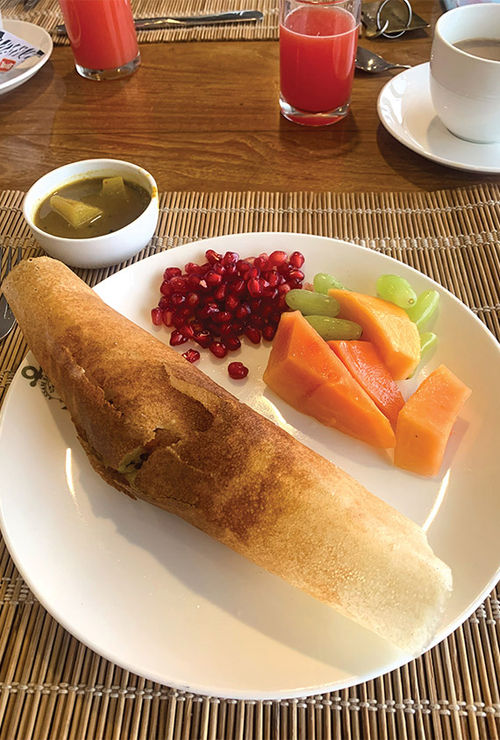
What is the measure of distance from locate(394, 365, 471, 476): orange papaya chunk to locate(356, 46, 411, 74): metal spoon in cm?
162

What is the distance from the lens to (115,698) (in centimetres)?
100

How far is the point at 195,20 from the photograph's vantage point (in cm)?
259

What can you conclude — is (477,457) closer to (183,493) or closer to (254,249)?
(183,493)

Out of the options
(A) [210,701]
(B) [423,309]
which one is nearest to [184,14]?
(B) [423,309]

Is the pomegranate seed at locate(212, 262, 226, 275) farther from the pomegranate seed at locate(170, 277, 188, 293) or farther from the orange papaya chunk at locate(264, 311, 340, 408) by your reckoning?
the orange papaya chunk at locate(264, 311, 340, 408)

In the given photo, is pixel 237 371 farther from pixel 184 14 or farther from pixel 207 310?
pixel 184 14

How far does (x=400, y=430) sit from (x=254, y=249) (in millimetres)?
677

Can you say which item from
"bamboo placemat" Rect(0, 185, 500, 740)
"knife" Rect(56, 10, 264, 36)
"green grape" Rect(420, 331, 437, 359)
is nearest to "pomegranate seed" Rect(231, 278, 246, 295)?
"green grape" Rect(420, 331, 437, 359)

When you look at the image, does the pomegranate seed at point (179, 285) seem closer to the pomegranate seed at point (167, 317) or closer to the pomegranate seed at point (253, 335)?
the pomegranate seed at point (167, 317)

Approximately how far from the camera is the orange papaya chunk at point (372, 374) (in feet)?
4.09

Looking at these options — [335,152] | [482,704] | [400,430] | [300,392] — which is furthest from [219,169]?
[482,704]

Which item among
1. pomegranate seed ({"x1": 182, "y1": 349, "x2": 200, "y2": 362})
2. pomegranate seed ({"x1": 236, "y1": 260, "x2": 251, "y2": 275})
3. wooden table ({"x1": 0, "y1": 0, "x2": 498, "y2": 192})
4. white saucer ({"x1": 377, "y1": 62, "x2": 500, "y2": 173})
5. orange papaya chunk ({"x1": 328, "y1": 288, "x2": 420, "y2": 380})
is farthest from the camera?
wooden table ({"x1": 0, "y1": 0, "x2": 498, "y2": 192})

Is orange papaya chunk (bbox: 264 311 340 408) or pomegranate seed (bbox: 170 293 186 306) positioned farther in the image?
pomegranate seed (bbox: 170 293 186 306)

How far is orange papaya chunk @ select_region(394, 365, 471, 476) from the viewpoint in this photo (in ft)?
3.77
